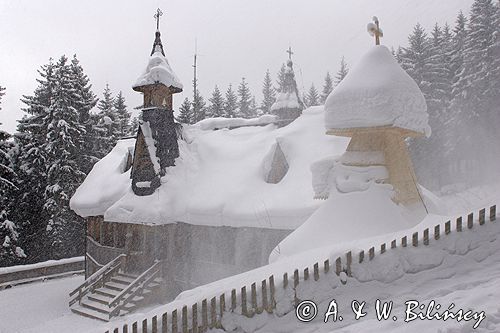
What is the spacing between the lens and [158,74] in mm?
21688

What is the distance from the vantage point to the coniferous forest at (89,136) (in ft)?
104

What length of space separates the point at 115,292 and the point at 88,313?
4.57 ft

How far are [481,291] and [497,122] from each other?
3183cm

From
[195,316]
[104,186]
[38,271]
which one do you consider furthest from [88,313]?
[195,316]

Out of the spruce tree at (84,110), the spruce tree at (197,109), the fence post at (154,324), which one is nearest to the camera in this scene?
the fence post at (154,324)

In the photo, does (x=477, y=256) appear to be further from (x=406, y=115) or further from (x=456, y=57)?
(x=456, y=57)

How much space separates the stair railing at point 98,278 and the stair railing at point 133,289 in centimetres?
229

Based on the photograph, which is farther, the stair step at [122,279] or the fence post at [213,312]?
the stair step at [122,279]

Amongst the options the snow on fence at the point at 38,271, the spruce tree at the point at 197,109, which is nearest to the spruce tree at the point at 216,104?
the spruce tree at the point at 197,109

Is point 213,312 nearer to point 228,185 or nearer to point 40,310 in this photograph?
point 228,185

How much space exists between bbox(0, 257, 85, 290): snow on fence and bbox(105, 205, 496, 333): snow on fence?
21344 mm

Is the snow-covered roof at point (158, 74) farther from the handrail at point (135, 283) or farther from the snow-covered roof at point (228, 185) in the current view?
the handrail at point (135, 283)

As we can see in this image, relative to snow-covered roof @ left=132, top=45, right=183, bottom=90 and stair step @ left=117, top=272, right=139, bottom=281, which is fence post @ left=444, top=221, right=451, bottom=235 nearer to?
stair step @ left=117, top=272, right=139, bottom=281

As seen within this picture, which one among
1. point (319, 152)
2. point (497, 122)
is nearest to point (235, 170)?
point (319, 152)
